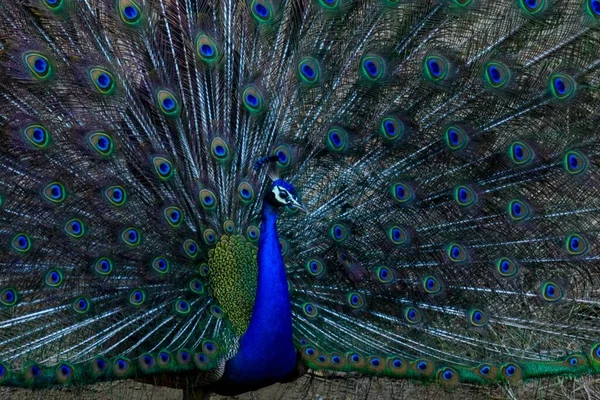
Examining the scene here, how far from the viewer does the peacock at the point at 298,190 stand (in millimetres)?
3055

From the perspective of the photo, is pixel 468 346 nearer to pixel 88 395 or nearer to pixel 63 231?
pixel 63 231

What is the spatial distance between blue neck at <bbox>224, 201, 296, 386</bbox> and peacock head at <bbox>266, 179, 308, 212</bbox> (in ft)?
0.20

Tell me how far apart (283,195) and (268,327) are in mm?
538

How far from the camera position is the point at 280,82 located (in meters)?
3.26

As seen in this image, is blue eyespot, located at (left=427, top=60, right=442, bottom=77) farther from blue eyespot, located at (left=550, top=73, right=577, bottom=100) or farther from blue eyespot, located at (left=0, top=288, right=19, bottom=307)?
blue eyespot, located at (left=0, top=288, right=19, bottom=307)

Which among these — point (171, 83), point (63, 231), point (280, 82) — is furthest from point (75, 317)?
point (280, 82)

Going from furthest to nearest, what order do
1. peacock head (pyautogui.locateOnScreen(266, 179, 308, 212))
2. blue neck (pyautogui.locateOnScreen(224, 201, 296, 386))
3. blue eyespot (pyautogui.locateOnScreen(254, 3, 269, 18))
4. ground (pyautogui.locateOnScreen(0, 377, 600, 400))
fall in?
ground (pyautogui.locateOnScreen(0, 377, 600, 400)), blue eyespot (pyautogui.locateOnScreen(254, 3, 269, 18)), blue neck (pyautogui.locateOnScreen(224, 201, 296, 386)), peacock head (pyautogui.locateOnScreen(266, 179, 308, 212))

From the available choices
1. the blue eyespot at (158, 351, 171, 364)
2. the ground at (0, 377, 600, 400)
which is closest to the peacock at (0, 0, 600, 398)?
the blue eyespot at (158, 351, 171, 364)

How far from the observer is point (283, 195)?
284cm

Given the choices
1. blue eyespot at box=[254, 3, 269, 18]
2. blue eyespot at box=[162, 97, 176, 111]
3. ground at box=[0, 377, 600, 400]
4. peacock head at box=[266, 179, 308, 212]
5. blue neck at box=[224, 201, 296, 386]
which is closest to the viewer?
peacock head at box=[266, 179, 308, 212]

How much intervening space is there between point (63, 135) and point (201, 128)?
52cm

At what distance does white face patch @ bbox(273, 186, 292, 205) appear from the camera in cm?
282

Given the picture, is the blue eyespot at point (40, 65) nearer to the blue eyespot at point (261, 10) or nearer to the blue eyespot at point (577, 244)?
the blue eyespot at point (261, 10)

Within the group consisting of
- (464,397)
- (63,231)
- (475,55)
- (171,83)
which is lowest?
(464,397)
